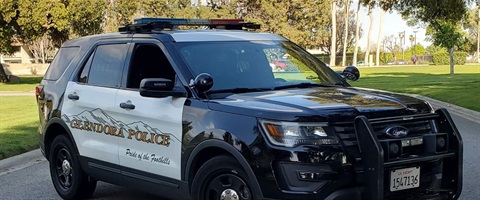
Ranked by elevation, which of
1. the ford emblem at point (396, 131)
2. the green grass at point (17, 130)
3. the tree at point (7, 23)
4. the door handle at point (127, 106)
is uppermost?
the tree at point (7, 23)

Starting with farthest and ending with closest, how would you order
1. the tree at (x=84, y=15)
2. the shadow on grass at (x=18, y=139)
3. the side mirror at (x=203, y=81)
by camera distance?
the tree at (x=84, y=15) → the shadow on grass at (x=18, y=139) → the side mirror at (x=203, y=81)

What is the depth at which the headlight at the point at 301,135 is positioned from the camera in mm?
4379

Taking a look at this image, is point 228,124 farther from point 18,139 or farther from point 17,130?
point 17,130

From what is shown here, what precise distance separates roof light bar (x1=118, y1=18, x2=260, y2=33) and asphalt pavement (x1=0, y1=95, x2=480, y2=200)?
204 centimetres

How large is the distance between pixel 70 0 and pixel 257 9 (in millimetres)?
33887

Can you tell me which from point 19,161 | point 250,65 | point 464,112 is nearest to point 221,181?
point 250,65

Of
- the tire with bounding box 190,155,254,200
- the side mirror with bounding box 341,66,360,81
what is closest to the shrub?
the side mirror with bounding box 341,66,360,81

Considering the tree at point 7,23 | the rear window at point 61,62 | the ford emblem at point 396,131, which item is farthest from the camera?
the tree at point 7,23

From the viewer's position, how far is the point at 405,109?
4863 millimetres

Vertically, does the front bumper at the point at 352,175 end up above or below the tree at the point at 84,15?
below

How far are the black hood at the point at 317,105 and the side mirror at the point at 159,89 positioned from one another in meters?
0.44

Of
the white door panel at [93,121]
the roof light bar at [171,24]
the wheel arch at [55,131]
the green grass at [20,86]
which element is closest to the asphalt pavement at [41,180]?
the wheel arch at [55,131]

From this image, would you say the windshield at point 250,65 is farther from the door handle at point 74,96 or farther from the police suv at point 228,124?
the door handle at point 74,96

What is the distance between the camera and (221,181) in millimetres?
4941
